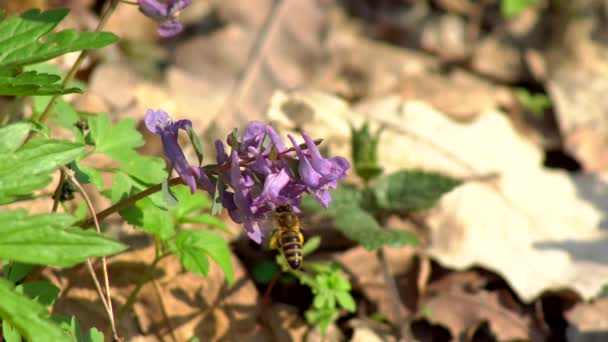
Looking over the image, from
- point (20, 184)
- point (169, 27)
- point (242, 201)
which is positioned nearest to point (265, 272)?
point (169, 27)

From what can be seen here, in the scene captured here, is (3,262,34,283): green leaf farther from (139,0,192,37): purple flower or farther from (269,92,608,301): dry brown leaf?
(269,92,608,301): dry brown leaf

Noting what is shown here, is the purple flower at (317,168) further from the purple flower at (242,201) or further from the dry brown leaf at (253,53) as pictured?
the dry brown leaf at (253,53)

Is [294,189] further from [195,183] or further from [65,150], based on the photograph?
[65,150]

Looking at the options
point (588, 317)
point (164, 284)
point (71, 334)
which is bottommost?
point (588, 317)

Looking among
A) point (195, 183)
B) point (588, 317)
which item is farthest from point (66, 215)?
point (588, 317)

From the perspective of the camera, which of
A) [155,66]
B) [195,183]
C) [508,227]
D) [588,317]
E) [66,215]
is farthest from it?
[155,66]

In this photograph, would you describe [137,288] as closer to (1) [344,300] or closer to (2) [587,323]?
(1) [344,300]

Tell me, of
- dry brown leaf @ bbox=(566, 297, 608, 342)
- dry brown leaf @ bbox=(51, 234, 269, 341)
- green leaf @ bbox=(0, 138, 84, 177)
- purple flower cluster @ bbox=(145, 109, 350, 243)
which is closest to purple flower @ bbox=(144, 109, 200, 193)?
purple flower cluster @ bbox=(145, 109, 350, 243)
